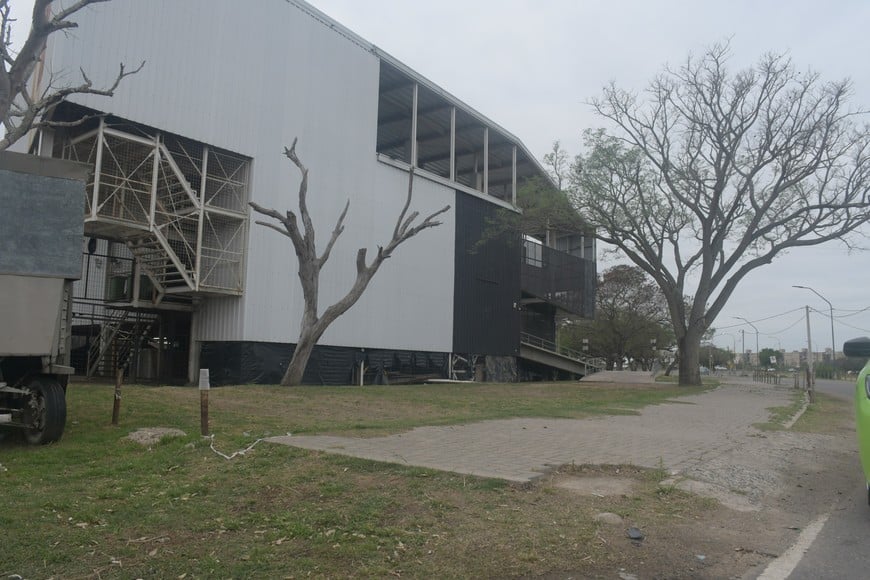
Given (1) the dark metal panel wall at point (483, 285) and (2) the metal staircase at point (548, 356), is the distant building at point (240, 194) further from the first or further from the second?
(2) the metal staircase at point (548, 356)

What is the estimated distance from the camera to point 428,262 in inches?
1248

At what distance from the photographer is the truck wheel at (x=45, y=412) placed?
7832 mm

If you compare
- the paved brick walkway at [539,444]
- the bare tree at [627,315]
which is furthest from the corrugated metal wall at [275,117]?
the bare tree at [627,315]

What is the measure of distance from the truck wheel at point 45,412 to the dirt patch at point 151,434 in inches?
32.6

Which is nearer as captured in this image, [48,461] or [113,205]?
[48,461]

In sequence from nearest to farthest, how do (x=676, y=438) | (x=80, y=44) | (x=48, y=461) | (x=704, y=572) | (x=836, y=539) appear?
(x=704, y=572) → (x=836, y=539) → (x=48, y=461) → (x=676, y=438) → (x=80, y=44)

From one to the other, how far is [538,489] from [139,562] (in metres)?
3.39

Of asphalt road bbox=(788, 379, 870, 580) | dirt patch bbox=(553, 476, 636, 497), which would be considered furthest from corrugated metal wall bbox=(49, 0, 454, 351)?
asphalt road bbox=(788, 379, 870, 580)

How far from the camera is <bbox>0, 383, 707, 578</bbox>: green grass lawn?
4.09m

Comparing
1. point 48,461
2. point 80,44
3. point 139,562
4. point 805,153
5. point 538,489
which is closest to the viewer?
point 139,562

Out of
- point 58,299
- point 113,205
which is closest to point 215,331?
point 113,205

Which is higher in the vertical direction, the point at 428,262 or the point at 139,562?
→ the point at 428,262

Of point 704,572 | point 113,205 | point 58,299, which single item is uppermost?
point 113,205

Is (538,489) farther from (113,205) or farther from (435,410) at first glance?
(113,205)
